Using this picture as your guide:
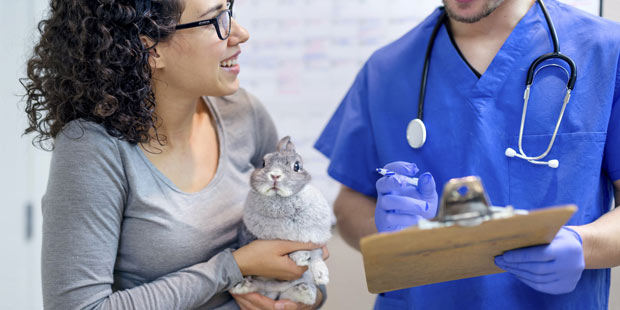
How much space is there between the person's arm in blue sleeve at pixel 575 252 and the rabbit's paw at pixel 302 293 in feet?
1.48

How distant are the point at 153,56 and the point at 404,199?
2.09 ft

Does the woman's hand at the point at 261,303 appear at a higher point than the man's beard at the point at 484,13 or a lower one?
lower

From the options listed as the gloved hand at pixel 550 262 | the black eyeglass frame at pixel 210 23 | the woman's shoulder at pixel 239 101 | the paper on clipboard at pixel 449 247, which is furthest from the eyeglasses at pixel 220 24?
the gloved hand at pixel 550 262

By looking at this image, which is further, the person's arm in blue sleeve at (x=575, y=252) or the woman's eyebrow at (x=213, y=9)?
the woman's eyebrow at (x=213, y=9)

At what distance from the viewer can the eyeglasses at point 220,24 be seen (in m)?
1.17

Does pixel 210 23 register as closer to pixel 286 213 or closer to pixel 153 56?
pixel 153 56

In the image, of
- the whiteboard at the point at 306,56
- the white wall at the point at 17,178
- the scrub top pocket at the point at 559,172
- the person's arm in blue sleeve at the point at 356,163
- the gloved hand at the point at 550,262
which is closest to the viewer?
the gloved hand at the point at 550,262

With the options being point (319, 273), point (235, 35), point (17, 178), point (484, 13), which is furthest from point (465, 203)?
point (17, 178)

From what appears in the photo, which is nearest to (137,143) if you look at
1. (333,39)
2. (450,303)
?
(450,303)

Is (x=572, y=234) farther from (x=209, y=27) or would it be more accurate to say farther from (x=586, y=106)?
(x=209, y=27)

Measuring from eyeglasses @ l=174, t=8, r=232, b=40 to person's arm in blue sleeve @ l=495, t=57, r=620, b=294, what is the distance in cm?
76

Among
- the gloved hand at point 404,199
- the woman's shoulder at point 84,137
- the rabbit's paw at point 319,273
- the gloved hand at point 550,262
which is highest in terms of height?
the woman's shoulder at point 84,137

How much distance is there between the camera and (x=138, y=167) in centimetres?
115

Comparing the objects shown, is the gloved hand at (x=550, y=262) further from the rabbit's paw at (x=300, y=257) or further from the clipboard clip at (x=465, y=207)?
the rabbit's paw at (x=300, y=257)
